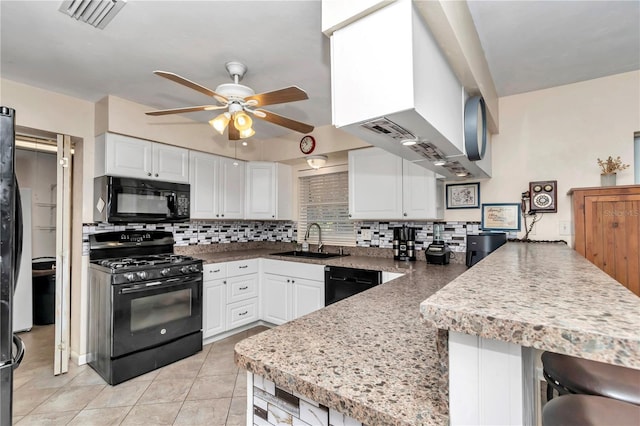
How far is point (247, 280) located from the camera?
3625 millimetres

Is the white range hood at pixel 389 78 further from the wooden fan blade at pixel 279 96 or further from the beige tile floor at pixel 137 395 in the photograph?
the beige tile floor at pixel 137 395

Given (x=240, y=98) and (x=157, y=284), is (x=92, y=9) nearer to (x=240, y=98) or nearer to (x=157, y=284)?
(x=240, y=98)

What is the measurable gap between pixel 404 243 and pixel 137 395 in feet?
8.68

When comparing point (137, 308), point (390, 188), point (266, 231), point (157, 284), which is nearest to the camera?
point (137, 308)

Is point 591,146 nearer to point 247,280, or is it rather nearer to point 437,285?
point 437,285


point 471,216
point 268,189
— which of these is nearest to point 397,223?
point 471,216

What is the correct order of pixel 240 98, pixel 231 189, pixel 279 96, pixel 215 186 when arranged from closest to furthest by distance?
pixel 279 96 → pixel 240 98 → pixel 215 186 → pixel 231 189

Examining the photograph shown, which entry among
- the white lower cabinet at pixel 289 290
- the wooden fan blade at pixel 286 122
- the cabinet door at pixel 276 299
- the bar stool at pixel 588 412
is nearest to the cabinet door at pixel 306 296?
the white lower cabinet at pixel 289 290

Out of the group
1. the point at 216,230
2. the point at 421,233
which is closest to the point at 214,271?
the point at 216,230

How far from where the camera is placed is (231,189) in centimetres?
390

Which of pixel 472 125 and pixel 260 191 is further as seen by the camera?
pixel 260 191

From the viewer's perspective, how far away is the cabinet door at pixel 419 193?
2.85m

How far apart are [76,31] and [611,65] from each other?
3.59 m

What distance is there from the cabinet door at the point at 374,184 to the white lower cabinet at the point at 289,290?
0.80 metres
